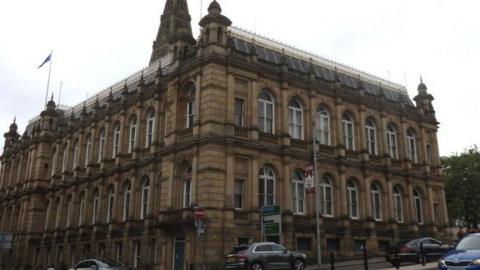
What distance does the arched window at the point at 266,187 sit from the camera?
31.3m

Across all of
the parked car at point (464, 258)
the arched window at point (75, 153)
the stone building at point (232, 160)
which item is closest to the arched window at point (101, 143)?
the stone building at point (232, 160)

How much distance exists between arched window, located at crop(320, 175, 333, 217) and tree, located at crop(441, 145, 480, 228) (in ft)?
83.1

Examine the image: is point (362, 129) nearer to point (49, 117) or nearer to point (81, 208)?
point (81, 208)

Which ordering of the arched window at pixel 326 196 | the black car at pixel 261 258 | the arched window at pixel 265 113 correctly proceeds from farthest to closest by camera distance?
the arched window at pixel 326 196, the arched window at pixel 265 113, the black car at pixel 261 258

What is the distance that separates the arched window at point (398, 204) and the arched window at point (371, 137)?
12.4 feet

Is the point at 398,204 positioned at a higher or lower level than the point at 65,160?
lower

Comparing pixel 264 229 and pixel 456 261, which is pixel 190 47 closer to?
pixel 264 229

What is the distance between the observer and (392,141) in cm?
4188

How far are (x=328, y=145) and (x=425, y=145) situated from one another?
12.7m

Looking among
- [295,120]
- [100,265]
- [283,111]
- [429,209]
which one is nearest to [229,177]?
[283,111]

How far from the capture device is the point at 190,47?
35188 millimetres

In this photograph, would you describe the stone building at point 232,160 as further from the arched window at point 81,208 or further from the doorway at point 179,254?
the arched window at point 81,208

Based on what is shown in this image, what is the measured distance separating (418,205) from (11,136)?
52590mm

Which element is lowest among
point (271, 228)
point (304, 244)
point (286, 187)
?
point (304, 244)
